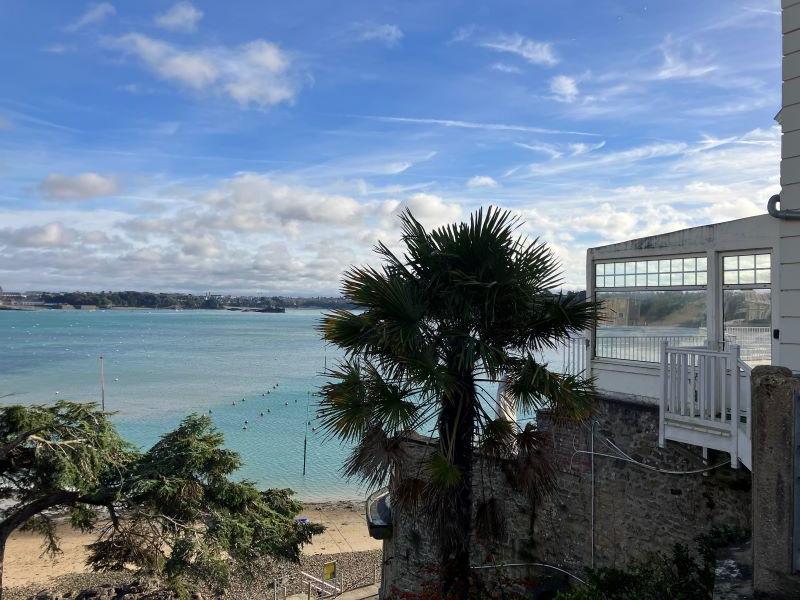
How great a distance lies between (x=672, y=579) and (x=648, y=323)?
3866 millimetres

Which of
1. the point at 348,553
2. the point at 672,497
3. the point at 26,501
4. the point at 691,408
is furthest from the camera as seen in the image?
the point at 348,553

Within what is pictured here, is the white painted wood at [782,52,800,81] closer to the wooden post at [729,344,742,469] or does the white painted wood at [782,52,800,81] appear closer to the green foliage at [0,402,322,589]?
the wooden post at [729,344,742,469]

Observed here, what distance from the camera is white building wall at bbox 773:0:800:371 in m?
6.47

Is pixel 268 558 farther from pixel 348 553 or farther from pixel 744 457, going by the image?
pixel 744 457

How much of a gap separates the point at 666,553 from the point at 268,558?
10179 mm

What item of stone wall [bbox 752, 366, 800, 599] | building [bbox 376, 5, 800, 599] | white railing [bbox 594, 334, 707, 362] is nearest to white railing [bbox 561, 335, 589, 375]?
building [bbox 376, 5, 800, 599]

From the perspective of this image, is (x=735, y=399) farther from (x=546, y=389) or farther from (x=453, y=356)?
(x=453, y=356)

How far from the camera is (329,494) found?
31812mm

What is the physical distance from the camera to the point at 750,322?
771 centimetres

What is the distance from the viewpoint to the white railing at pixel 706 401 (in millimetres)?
6059

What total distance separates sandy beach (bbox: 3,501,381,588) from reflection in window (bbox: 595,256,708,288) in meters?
17.9

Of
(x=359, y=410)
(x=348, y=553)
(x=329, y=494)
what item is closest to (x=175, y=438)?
(x=359, y=410)

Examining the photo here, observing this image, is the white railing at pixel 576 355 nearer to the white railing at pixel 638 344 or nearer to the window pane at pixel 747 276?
the white railing at pixel 638 344

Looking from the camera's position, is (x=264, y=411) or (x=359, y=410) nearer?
(x=359, y=410)
